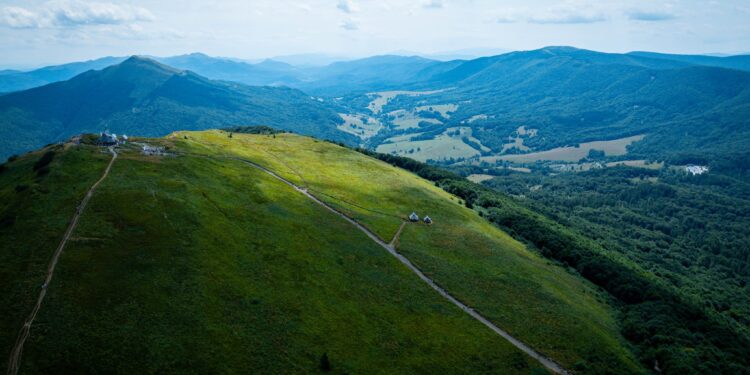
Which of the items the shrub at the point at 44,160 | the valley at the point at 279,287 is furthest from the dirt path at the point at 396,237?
the shrub at the point at 44,160

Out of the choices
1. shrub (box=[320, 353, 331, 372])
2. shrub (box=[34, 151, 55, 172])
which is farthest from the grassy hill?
shrub (box=[34, 151, 55, 172])

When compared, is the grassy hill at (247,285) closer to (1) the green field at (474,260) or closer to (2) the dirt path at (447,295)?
(1) the green field at (474,260)

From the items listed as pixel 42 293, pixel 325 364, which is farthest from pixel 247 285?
pixel 42 293

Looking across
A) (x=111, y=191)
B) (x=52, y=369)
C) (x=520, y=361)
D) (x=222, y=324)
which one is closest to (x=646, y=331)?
(x=520, y=361)

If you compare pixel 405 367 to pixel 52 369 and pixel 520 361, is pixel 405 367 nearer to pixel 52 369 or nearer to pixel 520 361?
pixel 520 361

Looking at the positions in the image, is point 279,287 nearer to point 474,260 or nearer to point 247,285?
point 247,285

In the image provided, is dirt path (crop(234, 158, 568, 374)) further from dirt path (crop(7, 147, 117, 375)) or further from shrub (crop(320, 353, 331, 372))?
dirt path (crop(7, 147, 117, 375))

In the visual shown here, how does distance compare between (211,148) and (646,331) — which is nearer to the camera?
(646,331)

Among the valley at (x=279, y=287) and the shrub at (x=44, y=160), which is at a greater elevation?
the shrub at (x=44, y=160)

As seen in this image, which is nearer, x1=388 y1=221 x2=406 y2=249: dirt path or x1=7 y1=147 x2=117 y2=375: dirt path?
x1=7 y1=147 x2=117 y2=375: dirt path
